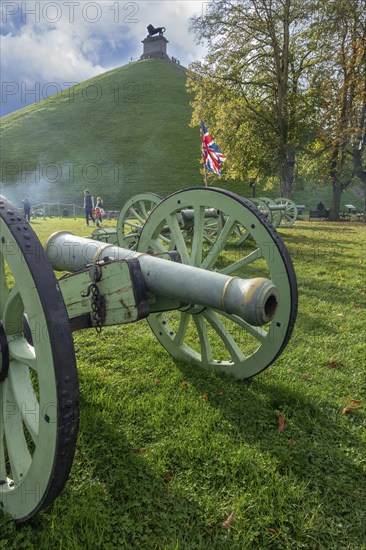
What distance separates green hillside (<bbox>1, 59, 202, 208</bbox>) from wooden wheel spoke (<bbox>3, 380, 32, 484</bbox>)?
34621 millimetres

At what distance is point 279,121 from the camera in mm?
20562

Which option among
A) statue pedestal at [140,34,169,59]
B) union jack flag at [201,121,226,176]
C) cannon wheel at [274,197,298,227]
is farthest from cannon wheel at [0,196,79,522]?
statue pedestal at [140,34,169,59]

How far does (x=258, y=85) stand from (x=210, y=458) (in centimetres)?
2233

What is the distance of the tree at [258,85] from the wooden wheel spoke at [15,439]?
20691mm

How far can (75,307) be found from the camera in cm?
237

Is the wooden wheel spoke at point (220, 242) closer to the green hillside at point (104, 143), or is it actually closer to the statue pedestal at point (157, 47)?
the green hillside at point (104, 143)

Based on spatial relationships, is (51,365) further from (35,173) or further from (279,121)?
(35,173)

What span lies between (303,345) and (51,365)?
116 inches

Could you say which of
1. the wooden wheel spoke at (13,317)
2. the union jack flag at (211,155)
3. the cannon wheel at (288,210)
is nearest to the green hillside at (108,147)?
the cannon wheel at (288,210)

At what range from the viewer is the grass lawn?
5.84 ft

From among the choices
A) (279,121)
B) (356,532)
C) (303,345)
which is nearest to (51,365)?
(356,532)

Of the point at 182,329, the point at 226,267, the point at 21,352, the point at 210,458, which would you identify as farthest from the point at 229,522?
the point at 226,267

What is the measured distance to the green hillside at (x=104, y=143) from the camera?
135 ft

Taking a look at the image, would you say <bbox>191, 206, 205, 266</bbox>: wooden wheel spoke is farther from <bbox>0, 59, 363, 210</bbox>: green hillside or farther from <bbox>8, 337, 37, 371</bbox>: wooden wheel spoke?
<bbox>0, 59, 363, 210</bbox>: green hillside
